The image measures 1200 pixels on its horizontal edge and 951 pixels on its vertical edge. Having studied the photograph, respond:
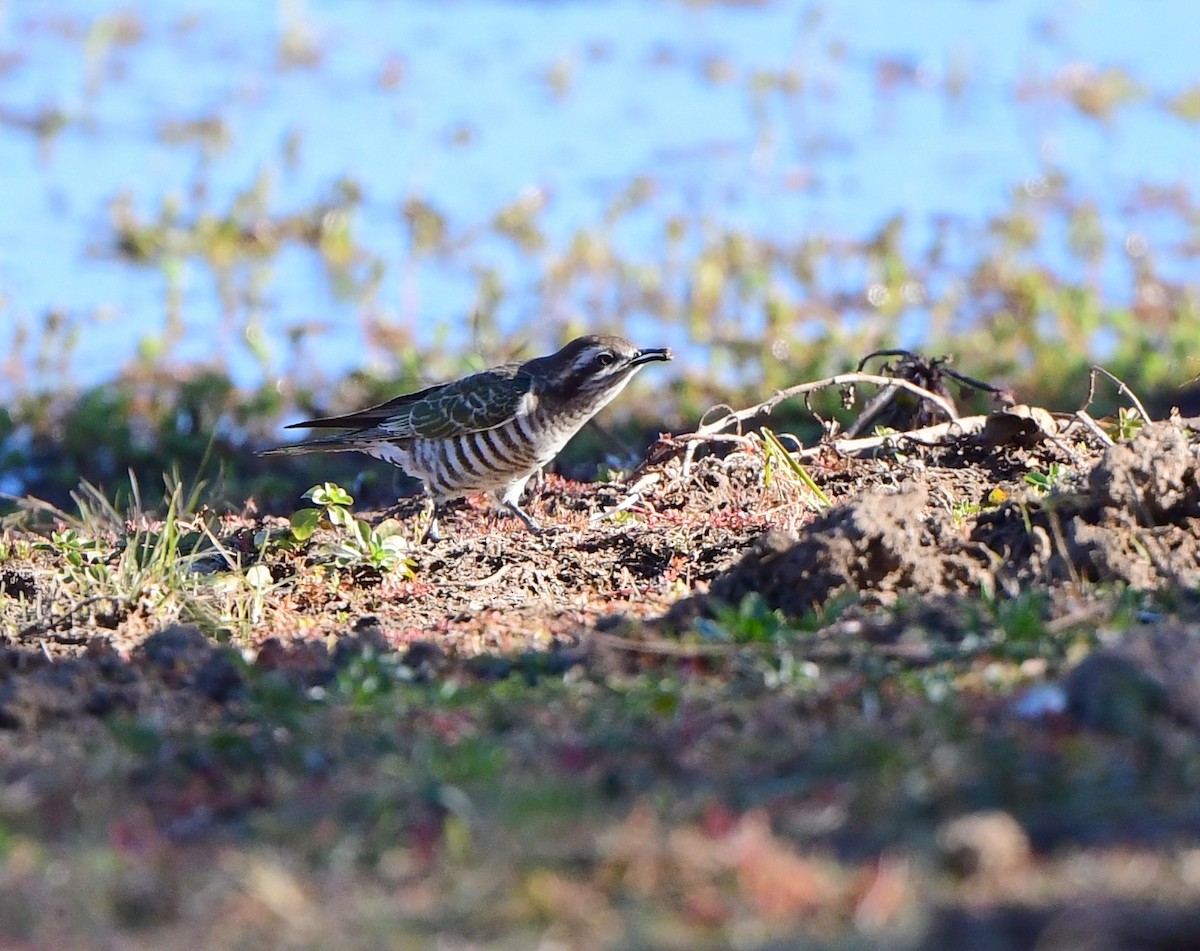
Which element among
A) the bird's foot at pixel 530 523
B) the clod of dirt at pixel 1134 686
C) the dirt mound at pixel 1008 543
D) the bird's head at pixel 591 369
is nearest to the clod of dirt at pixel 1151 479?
the dirt mound at pixel 1008 543

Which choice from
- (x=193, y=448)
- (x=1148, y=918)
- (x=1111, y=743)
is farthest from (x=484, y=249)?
(x=1148, y=918)

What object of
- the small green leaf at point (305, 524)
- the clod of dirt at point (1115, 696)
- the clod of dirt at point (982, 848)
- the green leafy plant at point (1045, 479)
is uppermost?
the clod of dirt at point (982, 848)

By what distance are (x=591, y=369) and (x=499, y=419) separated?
518mm

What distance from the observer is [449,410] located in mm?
9164

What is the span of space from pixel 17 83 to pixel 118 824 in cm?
1587

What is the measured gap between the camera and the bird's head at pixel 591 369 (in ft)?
29.7

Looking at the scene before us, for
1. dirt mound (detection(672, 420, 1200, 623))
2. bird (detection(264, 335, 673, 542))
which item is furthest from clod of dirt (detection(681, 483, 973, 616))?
bird (detection(264, 335, 673, 542))

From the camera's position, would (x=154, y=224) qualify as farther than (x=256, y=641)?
Yes

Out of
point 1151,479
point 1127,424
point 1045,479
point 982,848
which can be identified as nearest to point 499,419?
point 1045,479

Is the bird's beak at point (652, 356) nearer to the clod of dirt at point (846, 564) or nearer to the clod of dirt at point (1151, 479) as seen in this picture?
the clod of dirt at point (846, 564)

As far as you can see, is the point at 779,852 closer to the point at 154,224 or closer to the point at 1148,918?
the point at 1148,918

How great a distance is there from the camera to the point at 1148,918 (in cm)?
326

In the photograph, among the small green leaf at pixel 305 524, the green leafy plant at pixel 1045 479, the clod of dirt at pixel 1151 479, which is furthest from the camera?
the small green leaf at pixel 305 524

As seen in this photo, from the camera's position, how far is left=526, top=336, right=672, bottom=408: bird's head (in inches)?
356
